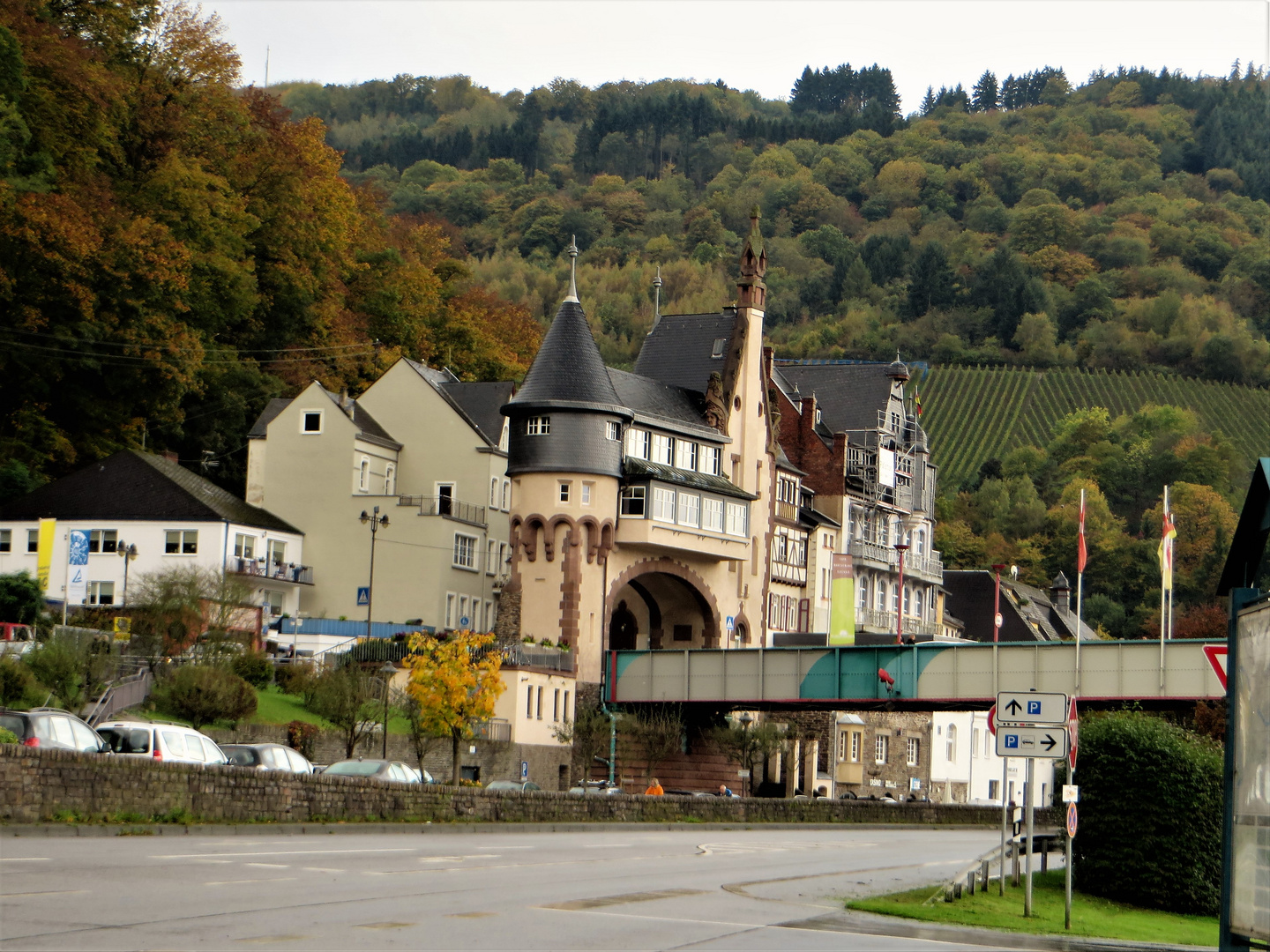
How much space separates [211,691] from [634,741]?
96.8ft

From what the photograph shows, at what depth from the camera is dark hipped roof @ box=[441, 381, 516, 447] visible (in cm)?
8731

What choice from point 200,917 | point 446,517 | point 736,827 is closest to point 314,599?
point 446,517

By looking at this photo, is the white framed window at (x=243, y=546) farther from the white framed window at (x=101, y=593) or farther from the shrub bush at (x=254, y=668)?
the shrub bush at (x=254, y=668)

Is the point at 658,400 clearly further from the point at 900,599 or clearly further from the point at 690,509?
the point at 900,599

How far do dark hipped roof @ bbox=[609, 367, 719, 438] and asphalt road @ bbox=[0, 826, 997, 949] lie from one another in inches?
2016

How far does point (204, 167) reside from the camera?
8788 centimetres

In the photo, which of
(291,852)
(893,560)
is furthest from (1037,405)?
(291,852)

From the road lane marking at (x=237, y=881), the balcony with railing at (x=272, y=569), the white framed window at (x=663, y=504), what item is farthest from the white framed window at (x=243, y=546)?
the road lane marking at (x=237, y=881)

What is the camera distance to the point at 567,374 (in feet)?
264

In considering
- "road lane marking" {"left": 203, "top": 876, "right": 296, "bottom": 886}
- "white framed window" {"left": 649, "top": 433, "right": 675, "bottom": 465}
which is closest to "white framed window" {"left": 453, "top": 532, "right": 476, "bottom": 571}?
"white framed window" {"left": 649, "top": 433, "right": 675, "bottom": 465}

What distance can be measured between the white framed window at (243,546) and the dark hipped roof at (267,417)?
7937mm

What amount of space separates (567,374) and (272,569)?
50.9 ft

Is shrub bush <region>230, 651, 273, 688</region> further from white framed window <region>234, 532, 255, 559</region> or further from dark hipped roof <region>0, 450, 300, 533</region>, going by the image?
dark hipped roof <region>0, 450, 300, 533</region>

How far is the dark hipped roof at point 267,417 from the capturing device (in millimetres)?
84312
